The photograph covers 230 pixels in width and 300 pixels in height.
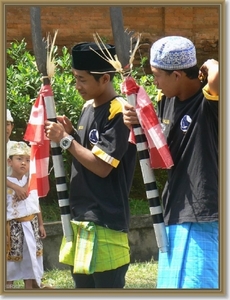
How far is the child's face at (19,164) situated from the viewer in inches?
221

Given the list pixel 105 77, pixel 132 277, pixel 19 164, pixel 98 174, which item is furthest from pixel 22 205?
pixel 105 77

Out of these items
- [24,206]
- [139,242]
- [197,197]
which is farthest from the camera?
[139,242]

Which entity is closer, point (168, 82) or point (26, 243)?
point (168, 82)

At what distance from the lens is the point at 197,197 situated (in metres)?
4.03

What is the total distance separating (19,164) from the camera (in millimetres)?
5613

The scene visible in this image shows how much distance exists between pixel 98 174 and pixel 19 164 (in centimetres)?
140

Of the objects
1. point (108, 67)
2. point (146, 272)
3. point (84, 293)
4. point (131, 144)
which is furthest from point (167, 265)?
point (146, 272)

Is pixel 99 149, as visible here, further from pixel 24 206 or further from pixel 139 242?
pixel 139 242

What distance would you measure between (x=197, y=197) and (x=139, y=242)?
273 centimetres

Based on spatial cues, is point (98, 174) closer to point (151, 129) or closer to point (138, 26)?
point (151, 129)

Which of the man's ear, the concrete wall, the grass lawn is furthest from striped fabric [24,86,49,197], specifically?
the concrete wall

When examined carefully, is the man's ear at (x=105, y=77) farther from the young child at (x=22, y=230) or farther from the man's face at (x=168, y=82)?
the young child at (x=22, y=230)

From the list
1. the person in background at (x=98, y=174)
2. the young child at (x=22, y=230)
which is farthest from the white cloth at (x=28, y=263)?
the person in background at (x=98, y=174)

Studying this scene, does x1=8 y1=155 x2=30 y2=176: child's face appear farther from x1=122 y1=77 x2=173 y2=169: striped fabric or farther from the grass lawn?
x1=122 y1=77 x2=173 y2=169: striped fabric
